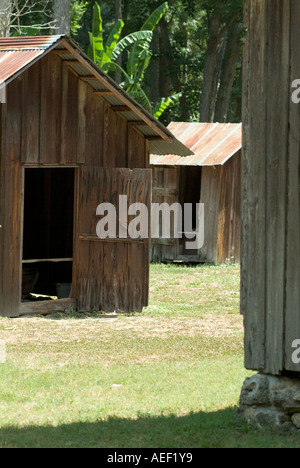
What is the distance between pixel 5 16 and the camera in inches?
774

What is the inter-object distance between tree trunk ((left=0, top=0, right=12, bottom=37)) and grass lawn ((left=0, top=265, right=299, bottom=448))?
7508mm

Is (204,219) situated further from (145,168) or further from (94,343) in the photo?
(94,343)

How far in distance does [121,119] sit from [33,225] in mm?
3604

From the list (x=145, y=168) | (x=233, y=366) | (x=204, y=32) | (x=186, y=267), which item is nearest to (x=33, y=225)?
(x=145, y=168)

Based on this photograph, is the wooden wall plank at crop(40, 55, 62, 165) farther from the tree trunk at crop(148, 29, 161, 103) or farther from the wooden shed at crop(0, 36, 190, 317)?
the tree trunk at crop(148, 29, 161, 103)

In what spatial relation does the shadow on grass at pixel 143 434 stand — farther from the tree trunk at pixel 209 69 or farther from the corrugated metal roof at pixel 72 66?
the tree trunk at pixel 209 69

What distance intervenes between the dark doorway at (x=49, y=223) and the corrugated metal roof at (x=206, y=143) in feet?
18.9

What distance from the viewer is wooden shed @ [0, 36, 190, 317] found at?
13.2 meters

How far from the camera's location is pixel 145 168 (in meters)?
15.1

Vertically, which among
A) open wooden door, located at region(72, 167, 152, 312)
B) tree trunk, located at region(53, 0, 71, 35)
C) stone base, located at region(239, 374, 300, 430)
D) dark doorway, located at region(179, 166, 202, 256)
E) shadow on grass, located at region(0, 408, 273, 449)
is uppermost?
tree trunk, located at region(53, 0, 71, 35)

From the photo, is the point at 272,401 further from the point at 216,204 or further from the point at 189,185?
the point at 189,185

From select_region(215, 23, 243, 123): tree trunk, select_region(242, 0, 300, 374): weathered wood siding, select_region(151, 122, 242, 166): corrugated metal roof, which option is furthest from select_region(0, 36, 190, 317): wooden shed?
select_region(215, 23, 243, 123): tree trunk

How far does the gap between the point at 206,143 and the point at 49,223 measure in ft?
24.7

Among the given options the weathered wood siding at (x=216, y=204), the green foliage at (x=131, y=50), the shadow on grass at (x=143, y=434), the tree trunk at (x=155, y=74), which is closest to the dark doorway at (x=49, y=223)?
the weathered wood siding at (x=216, y=204)
